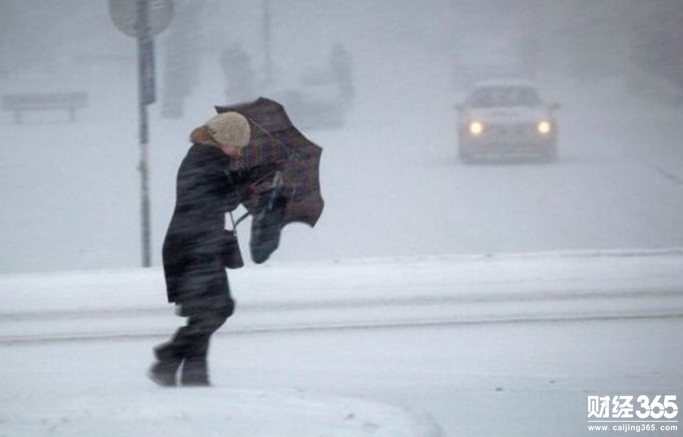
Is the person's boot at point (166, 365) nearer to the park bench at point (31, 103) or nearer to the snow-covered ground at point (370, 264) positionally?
the snow-covered ground at point (370, 264)

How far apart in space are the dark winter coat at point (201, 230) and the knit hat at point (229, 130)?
83 millimetres

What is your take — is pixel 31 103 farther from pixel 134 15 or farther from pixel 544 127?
pixel 544 127

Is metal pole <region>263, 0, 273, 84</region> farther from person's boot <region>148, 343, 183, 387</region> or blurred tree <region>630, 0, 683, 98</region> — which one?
person's boot <region>148, 343, 183, 387</region>

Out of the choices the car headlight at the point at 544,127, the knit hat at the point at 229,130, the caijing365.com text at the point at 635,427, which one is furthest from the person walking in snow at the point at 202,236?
the car headlight at the point at 544,127

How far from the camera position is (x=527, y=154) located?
50.2 ft

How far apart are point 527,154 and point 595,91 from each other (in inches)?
140

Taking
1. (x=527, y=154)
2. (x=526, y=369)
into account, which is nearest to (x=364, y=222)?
(x=527, y=154)

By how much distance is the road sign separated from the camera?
30.9 ft

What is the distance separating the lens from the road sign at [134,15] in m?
9.42

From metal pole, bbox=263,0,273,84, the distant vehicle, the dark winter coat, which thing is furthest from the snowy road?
metal pole, bbox=263,0,273,84

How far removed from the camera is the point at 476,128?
15250mm

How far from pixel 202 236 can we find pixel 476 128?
10411 mm

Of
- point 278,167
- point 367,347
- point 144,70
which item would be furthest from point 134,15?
point 278,167

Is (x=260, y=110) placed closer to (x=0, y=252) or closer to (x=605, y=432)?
(x=605, y=432)
